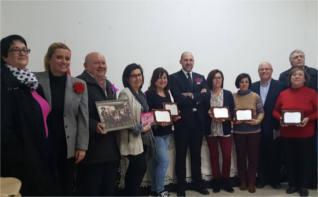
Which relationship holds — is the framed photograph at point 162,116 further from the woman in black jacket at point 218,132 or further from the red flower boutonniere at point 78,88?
the red flower boutonniere at point 78,88

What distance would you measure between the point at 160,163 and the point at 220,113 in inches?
35.1

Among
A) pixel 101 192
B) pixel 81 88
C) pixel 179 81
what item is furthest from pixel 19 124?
pixel 179 81

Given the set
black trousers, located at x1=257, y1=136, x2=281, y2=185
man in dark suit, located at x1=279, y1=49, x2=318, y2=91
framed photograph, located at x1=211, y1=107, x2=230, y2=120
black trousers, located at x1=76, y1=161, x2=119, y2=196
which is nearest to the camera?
→ black trousers, located at x1=76, y1=161, x2=119, y2=196

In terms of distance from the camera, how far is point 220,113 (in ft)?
11.7

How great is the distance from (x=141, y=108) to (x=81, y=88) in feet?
2.27

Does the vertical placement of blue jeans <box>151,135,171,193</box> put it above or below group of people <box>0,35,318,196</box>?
below

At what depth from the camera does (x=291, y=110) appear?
11.2 feet

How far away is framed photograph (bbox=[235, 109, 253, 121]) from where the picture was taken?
11.8 feet

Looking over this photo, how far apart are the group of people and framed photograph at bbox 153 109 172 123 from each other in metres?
0.06

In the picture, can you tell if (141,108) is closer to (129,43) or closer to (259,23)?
(129,43)

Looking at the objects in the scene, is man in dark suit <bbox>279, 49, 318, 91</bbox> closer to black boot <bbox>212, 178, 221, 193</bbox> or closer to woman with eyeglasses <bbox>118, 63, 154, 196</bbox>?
black boot <bbox>212, 178, 221, 193</bbox>

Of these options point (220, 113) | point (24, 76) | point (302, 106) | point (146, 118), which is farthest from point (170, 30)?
point (24, 76)

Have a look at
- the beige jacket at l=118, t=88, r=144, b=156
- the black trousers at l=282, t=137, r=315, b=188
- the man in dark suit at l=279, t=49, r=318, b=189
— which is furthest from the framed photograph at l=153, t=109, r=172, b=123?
the man in dark suit at l=279, t=49, r=318, b=189

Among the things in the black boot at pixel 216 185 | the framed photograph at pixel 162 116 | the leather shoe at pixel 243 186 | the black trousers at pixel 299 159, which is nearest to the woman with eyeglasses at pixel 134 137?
the framed photograph at pixel 162 116
